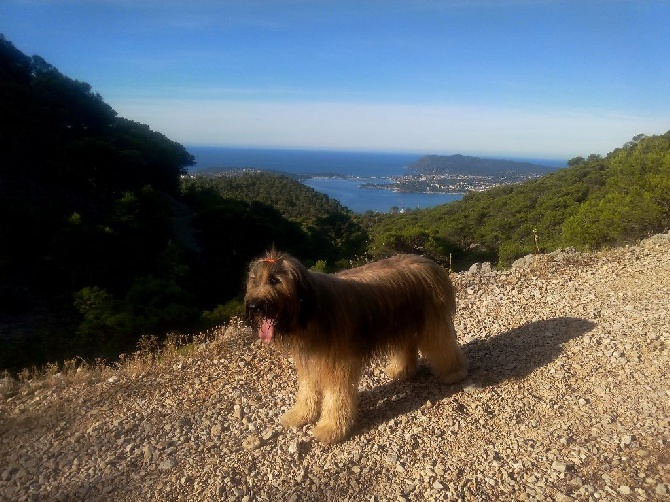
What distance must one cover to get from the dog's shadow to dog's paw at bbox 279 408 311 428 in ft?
1.71

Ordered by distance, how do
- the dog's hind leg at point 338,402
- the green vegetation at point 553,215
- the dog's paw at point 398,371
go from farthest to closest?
1. the green vegetation at point 553,215
2. the dog's paw at point 398,371
3. the dog's hind leg at point 338,402

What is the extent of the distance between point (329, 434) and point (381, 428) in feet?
1.73

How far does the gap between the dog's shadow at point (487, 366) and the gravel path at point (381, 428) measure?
2cm

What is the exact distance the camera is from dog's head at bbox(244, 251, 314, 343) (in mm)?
3791

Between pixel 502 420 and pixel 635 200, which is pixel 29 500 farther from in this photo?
pixel 635 200

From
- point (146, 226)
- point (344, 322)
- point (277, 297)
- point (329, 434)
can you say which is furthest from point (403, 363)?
point (146, 226)

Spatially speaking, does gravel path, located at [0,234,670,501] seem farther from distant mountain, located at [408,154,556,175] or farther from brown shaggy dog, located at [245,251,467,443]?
distant mountain, located at [408,154,556,175]

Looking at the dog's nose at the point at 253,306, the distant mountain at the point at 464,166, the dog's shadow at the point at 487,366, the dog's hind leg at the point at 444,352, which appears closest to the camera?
the dog's nose at the point at 253,306

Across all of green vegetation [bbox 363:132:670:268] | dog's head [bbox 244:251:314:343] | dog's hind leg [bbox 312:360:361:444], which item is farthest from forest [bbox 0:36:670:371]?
dog's head [bbox 244:251:314:343]

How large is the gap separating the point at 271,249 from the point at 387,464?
82.4 inches

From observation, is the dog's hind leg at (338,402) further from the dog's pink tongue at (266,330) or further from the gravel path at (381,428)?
the dog's pink tongue at (266,330)

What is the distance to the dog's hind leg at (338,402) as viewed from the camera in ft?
14.6

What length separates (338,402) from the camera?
4512mm

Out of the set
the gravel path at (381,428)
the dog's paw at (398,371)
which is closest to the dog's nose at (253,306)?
the gravel path at (381,428)
